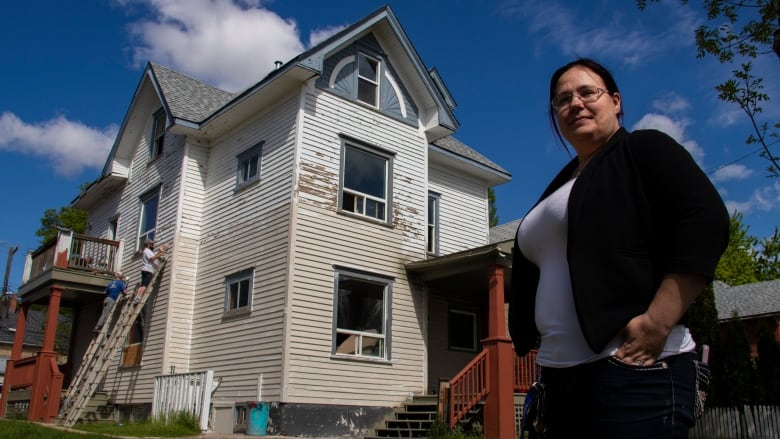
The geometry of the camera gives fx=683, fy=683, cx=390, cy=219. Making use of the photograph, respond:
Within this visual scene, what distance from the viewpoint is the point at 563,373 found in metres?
2.10

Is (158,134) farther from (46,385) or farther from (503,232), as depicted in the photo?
(503,232)

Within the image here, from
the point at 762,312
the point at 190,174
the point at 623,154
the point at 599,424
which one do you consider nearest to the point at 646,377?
the point at 599,424

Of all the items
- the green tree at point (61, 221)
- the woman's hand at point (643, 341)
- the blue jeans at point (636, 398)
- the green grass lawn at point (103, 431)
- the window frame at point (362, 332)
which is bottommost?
the green grass lawn at point (103, 431)

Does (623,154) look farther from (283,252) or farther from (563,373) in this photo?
(283,252)

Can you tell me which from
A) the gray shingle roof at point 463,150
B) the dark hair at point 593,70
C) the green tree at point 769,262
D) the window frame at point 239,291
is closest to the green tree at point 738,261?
the green tree at point 769,262

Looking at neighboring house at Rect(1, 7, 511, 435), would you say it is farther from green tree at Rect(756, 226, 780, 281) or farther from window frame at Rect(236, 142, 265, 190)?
green tree at Rect(756, 226, 780, 281)

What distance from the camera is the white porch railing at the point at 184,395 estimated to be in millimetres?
13000

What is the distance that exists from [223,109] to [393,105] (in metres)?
4.05

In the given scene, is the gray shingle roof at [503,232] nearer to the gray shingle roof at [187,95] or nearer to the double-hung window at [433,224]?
the double-hung window at [433,224]

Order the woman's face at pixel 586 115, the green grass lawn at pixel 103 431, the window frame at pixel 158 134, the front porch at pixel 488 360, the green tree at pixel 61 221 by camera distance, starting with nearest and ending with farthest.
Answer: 1. the woman's face at pixel 586 115
2. the green grass lawn at pixel 103 431
3. the front porch at pixel 488 360
4. the window frame at pixel 158 134
5. the green tree at pixel 61 221

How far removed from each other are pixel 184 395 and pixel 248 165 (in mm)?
5391

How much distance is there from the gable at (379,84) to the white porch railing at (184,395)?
6702 millimetres

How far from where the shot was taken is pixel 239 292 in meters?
14.8

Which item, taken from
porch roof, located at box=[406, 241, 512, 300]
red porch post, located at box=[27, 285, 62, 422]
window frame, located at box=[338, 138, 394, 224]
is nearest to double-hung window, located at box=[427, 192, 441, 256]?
porch roof, located at box=[406, 241, 512, 300]
